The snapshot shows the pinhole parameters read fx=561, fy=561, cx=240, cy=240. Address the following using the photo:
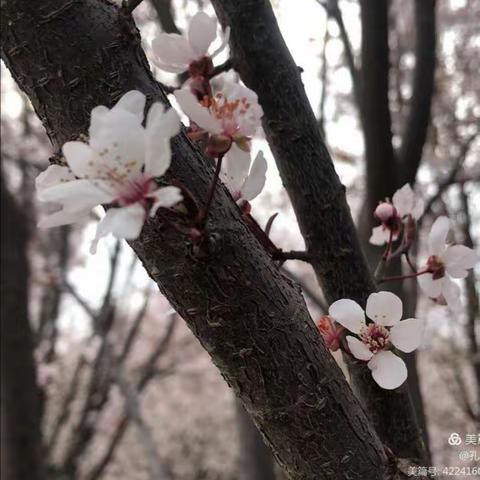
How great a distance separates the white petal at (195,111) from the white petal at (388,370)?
0.32 metres

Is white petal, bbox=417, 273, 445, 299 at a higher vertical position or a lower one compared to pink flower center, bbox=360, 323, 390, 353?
higher

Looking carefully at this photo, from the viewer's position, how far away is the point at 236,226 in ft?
1.64

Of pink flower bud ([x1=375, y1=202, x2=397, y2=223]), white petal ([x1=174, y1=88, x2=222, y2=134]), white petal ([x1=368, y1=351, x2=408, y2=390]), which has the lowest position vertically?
white petal ([x1=368, y1=351, x2=408, y2=390])

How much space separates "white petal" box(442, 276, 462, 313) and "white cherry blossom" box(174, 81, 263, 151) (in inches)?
15.5

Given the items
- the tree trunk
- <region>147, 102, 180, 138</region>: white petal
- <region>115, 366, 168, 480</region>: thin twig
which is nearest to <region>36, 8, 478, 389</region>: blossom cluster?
<region>147, 102, 180, 138</region>: white petal

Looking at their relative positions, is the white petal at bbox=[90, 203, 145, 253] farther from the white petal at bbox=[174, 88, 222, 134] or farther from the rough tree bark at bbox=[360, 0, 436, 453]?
the rough tree bark at bbox=[360, 0, 436, 453]

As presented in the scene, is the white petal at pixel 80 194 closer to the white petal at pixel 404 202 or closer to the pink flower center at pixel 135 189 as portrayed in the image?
the pink flower center at pixel 135 189

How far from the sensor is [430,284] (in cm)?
78

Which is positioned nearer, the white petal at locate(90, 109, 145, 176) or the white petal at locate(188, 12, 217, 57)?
the white petal at locate(90, 109, 145, 176)

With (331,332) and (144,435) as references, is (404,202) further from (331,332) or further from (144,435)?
(144,435)

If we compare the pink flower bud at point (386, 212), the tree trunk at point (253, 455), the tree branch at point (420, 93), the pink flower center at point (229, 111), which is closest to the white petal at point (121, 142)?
the pink flower center at point (229, 111)

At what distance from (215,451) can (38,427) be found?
5.98m

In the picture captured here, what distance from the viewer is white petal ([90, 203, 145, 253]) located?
1.29 ft

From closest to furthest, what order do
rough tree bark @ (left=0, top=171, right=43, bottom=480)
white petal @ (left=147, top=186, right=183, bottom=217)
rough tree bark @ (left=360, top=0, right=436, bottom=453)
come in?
white petal @ (left=147, top=186, right=183, bottom=217) < rough tree bark @ (left=360, top=0, right=436, bottom=453) < rough tree bark @ (left=0, top=171, right=43, bottom=480)
